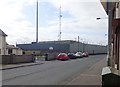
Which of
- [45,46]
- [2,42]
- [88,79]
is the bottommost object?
[88,79]

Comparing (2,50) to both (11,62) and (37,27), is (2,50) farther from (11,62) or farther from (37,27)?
(11,62)

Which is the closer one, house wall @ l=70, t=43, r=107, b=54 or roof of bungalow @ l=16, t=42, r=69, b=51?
roof of bungalow @ l=16, t=42, r=69, b=51

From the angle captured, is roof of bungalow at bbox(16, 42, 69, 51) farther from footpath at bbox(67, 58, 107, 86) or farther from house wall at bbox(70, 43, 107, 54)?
footpath at bbox(67, 58, 107, 86)

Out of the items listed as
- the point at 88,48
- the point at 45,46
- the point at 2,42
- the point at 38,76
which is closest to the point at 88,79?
the point at 38,76

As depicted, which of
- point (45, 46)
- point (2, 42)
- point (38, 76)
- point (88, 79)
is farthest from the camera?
point (45, 46)

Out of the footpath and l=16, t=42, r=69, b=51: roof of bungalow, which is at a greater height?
l=16, t=42, r=69, b=51: roof of bungalow

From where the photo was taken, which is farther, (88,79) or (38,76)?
(38,76)

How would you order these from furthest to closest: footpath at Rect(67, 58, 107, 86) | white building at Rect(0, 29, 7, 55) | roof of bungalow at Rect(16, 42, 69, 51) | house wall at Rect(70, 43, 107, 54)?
house wall at Rect(70, 43, 107, 54), roof of bungalow at Rect(16, 42, 69, 51), white building at Rect(0, 29, 7, 55), footpath at Rect(67, 58, 107, 86)

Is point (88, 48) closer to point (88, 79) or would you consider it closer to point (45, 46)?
point (45, 46)

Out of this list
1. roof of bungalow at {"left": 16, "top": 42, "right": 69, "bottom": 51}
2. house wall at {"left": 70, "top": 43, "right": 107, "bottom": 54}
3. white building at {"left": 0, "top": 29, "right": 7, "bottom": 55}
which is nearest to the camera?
white building at {"left": 0, "top": 29, "right": 7, "bottom": 55}

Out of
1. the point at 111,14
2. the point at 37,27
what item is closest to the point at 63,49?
the point at 37,27

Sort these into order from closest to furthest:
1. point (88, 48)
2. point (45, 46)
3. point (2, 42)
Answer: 1. point (2, 42)
2. point (45, 46)
3. point (88, 48)

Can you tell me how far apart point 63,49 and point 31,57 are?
72.5 meters

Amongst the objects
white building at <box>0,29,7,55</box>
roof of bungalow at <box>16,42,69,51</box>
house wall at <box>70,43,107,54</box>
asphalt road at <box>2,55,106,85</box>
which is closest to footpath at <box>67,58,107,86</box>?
asphalt road at <box>2,55,106,85</box>
